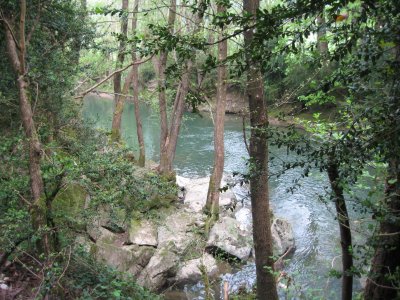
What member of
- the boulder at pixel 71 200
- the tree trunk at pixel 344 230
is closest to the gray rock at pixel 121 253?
the boulder at pixel 71 200

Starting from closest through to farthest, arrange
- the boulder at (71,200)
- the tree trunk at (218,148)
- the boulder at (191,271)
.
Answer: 1. the boulder at (71,200)
2. the boulder at (191,271)
3. the tree trunk at (218,148)

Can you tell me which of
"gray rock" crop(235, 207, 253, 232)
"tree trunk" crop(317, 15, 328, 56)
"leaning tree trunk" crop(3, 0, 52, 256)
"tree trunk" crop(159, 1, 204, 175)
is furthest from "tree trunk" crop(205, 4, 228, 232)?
"tree trunk" crop(317, 15, 328, 56)

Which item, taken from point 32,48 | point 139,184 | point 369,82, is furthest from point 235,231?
point 369,82

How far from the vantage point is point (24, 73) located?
537 cm

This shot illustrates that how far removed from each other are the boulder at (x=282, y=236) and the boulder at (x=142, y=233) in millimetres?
3421

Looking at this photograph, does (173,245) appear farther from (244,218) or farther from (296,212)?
(296,212)

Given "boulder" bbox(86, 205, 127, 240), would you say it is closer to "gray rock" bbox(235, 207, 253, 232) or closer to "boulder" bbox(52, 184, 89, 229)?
"boulder" bbox(52, 184, 89, 229)

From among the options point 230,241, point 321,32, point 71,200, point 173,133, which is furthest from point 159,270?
point 321,32

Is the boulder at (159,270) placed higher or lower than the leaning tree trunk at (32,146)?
lower

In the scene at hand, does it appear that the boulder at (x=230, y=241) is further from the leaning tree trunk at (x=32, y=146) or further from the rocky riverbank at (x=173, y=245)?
the leaning tree trunk at (x=32, y=146)

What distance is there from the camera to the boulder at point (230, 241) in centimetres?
990

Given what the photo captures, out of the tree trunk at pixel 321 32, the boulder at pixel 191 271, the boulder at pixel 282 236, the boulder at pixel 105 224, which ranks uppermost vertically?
the tree trunk at pixel 321 32

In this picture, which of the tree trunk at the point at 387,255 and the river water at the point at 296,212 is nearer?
the tree trunk at the point at 387,255

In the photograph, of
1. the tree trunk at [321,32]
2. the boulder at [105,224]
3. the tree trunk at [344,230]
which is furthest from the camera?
the boulder at [105,224]
